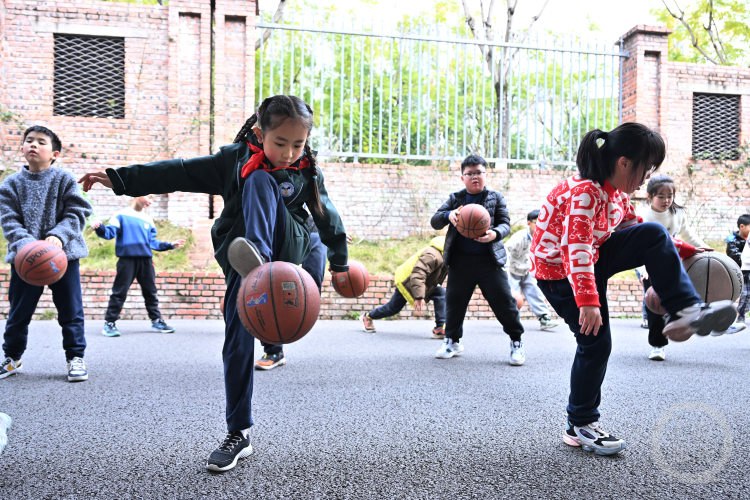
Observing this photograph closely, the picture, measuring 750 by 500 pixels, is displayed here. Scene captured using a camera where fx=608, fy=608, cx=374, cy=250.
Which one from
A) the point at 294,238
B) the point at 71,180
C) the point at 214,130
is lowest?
the point at 294,238

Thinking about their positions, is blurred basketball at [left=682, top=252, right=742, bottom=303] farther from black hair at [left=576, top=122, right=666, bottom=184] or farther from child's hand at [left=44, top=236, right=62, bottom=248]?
child's hand at [left=44, top=236, right=62, bottom=248]

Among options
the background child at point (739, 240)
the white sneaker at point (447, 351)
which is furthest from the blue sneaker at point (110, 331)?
the background child at point (739, 240)

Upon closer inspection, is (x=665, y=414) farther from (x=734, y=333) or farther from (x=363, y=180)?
(x=363, y=180)

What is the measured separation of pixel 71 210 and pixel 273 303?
306cm

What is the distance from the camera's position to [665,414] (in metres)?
3.86

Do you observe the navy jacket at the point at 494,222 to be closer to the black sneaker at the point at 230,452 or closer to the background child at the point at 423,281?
the background child at the point at 423,281

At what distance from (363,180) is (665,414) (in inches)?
357

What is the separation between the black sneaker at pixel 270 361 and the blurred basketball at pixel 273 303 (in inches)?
115

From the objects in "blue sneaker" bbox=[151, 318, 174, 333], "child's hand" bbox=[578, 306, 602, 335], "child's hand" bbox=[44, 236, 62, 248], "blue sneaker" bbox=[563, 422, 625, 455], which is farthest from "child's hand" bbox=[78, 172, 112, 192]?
"blue sneaker" bbox=[151, 318, 174, 333]

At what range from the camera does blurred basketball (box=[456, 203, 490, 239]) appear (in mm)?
5453

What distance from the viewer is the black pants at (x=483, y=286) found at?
5680mm

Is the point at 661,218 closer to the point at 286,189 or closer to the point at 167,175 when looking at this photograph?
Result: the point at 286,189

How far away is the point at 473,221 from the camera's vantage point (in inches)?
215

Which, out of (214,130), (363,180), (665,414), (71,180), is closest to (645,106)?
(363,180)
